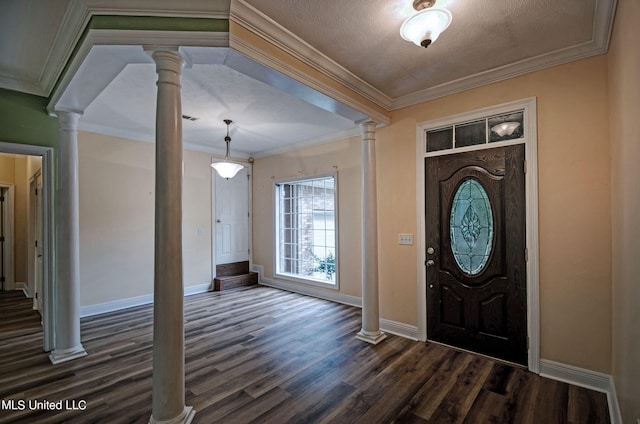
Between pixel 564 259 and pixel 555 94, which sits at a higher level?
pixel 555 94

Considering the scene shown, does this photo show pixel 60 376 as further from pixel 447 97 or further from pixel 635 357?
pixel 447 97

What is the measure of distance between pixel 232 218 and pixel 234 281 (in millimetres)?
1244

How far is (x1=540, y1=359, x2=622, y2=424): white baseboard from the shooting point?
218cm

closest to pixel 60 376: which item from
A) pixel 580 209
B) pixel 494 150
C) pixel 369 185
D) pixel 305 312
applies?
pixel 305 312

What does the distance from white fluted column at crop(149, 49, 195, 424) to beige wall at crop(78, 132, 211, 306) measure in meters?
3.20

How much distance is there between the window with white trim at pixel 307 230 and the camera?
515 cm

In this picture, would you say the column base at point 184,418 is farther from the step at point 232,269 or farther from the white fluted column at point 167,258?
the step at point 232,269

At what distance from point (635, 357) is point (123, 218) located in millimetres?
5593

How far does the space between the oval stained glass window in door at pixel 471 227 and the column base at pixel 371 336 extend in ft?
3.78

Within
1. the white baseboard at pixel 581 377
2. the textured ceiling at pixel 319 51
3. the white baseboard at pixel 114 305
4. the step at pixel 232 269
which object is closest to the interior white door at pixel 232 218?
the step at pixel 232 269

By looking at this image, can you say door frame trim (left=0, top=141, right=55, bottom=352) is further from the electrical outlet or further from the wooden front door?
the wooden front door

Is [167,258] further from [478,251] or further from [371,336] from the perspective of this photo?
[478,251]

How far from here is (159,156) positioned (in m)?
1.89

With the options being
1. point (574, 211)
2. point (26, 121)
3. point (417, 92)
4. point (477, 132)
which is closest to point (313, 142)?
point (417, 92)
